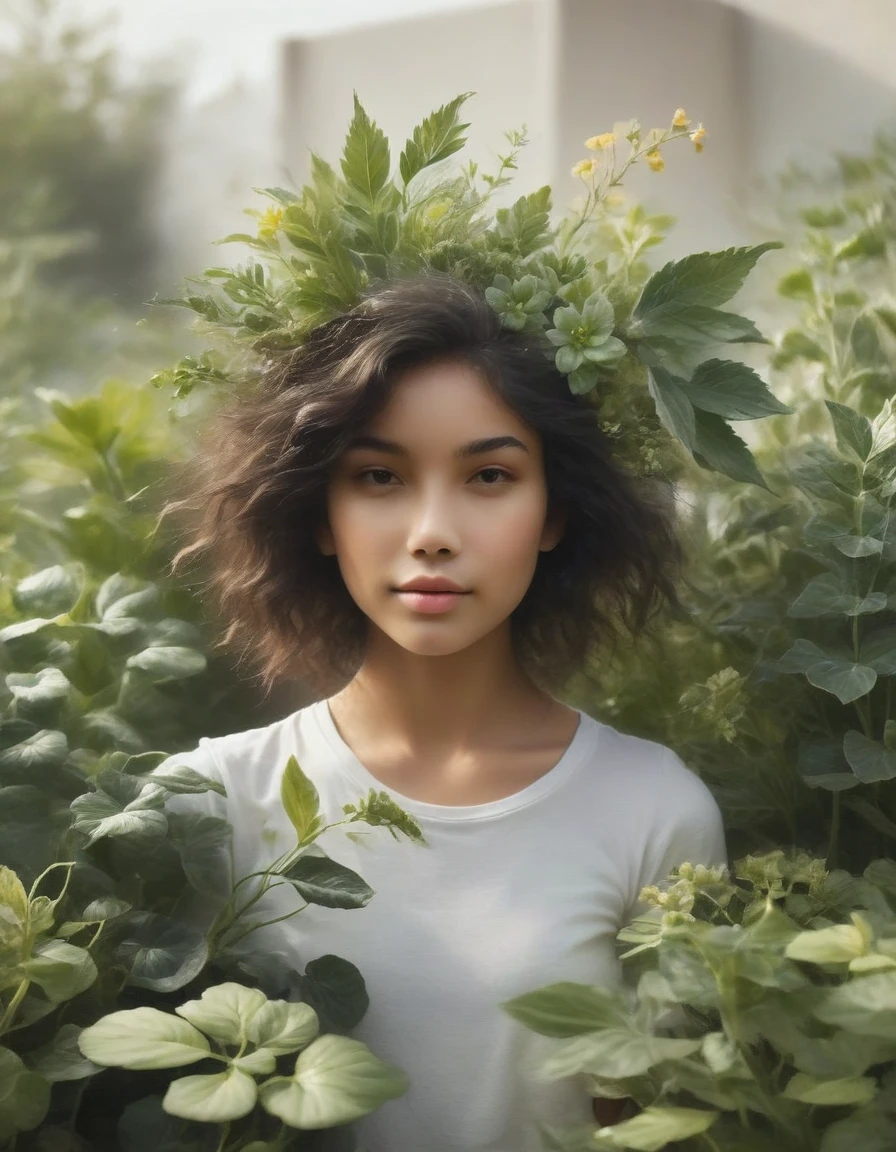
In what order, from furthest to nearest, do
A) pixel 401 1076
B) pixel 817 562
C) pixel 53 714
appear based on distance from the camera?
1. pixel 817 562
2. pixel 53 714
3. pixel 401 1076

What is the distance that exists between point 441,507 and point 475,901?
25 centimetres

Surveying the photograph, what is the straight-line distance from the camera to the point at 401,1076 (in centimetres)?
61

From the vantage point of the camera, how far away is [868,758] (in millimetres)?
822

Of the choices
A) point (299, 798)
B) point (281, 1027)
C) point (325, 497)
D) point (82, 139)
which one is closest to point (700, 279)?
point (325, 497)

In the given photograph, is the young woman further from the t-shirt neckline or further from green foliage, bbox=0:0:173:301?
green foliage, bbox=0:0:173:301

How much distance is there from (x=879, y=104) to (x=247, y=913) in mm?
1240

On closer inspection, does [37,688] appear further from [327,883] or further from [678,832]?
[678,832]

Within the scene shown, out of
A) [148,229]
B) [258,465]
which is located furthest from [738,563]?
[148,229]

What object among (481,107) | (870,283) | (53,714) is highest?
(481,107)

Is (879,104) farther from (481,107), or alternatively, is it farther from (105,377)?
(105,377)

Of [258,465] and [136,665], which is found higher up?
[258,465]

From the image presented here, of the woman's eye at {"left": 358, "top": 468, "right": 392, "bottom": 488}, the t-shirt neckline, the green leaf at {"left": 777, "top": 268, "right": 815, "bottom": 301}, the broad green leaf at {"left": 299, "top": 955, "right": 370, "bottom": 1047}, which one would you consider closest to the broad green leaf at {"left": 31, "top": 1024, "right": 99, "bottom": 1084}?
the broad green leaf at {"left": 299, "top": 955, "right": 370, "bottom": 1047}

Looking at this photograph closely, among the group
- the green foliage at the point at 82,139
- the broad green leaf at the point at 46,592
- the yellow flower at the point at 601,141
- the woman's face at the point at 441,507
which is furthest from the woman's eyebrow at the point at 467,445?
the green foliage at the point at 82,139

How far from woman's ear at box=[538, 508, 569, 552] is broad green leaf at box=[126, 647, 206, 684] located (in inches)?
10.0
